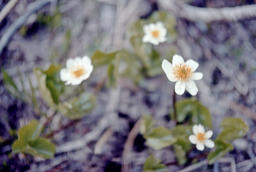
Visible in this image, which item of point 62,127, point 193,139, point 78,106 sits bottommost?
Answer: point 193,139

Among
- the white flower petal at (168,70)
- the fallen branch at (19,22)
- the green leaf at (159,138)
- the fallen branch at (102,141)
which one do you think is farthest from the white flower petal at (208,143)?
the fallen branch at (19,22)

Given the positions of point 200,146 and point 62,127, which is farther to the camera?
point 62,127

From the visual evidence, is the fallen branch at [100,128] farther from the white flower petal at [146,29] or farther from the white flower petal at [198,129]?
the white flower petal at [198,129]

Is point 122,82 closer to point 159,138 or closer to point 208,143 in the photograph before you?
point 159,138

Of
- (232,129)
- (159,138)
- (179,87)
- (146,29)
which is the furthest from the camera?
(146,29)

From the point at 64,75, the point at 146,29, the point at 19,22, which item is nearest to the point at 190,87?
the point at 146,29

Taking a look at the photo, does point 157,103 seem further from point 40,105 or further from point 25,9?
point 25,9

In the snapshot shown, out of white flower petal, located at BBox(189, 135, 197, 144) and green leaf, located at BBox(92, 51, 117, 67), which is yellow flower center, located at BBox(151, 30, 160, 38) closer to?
green leaf, located at BBox(92, 51, 117, 67)
